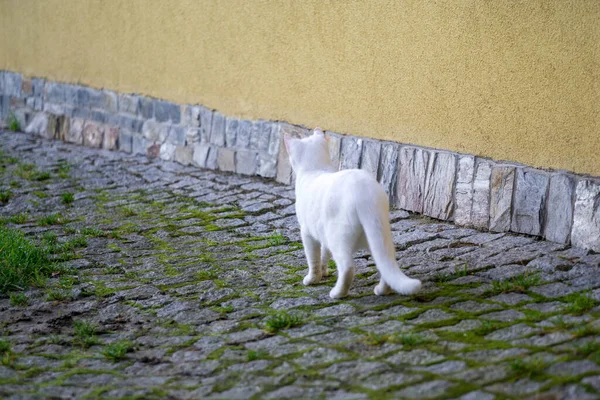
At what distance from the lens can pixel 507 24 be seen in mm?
5312

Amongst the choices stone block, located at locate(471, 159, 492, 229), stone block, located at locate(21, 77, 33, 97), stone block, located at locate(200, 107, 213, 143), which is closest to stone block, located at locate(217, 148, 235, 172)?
stone block, located at locate(200, 107, 213, 143)

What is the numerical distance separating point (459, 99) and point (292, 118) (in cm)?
194

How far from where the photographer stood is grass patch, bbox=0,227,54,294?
5.15m

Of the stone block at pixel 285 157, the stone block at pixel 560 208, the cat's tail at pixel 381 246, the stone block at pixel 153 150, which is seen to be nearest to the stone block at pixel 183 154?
the stone block at pixel 153 150

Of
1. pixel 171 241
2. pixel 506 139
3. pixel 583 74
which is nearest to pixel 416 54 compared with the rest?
pixel 506 139

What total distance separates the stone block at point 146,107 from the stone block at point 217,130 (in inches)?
43.7

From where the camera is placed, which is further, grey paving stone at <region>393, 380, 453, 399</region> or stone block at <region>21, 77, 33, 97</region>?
stone block at <region>21, 77, 33, 97</region>

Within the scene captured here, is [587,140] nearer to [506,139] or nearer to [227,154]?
[506,139]

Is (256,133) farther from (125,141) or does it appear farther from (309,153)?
(309,153)

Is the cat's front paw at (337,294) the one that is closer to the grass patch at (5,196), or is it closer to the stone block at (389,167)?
the stone block at (389,167)

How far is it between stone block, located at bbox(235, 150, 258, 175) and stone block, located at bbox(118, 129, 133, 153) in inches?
74.1

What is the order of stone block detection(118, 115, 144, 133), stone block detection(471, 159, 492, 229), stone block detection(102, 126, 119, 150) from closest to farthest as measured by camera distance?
stone block detection(471, 159, 492, 229), stone block detection(118, 115, 144, 133), stone block detection(102, 126, 119, 150)

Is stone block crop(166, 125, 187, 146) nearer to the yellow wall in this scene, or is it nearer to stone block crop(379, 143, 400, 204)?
the yellow wall

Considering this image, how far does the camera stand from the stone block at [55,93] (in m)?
10.4
